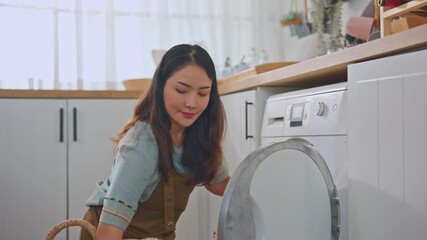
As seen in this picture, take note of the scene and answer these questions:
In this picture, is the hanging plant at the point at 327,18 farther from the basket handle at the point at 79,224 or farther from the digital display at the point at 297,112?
the basket handle at the point at 79,224

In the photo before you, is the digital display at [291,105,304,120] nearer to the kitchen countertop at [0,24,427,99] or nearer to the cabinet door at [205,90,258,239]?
the kitchen countertop at [0,24,427,99]

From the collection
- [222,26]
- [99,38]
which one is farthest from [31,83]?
[222,26]

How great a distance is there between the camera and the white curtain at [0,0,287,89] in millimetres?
2797

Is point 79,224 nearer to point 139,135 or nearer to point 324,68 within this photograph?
point 139,135

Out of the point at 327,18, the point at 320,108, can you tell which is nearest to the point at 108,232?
the point at 320,108

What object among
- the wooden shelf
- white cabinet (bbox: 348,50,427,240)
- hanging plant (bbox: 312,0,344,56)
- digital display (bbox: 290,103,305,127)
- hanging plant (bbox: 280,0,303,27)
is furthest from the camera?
hanging plant (bbox: 280,0,303,27)

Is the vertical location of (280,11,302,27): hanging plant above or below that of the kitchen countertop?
above

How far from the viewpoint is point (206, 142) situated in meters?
1.46

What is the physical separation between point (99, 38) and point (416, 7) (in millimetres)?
2080

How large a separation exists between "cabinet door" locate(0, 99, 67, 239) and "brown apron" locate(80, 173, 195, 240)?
3.57ft

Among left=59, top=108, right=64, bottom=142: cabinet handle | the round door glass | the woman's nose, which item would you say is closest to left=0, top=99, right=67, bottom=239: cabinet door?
left=59, top=108, right=64, bottom=142: cabinet handle

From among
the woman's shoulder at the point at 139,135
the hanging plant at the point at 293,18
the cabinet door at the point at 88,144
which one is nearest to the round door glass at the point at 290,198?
the woman's shoulder at the point at 139,135

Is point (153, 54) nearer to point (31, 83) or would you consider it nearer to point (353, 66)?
point (31, 83)

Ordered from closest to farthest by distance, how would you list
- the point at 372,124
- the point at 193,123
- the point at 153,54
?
the point at 372,124
the point at 193,123
the point at 153,54
